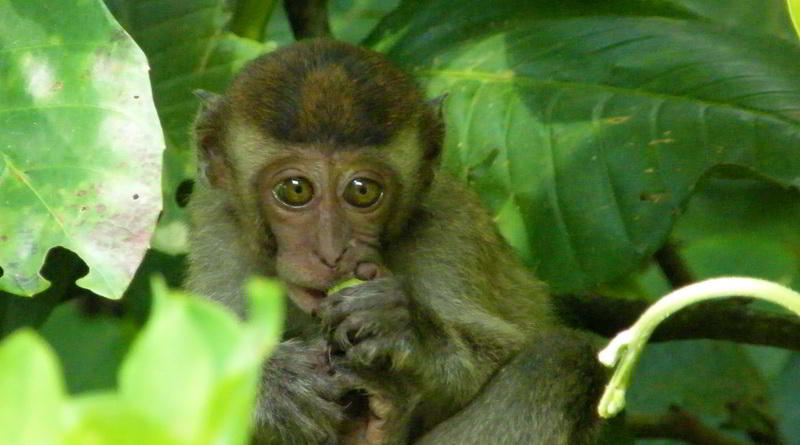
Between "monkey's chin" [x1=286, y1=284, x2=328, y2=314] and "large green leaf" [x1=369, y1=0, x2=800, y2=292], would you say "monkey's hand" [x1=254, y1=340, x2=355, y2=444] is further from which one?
"large green leaf" [x1=369, y1=0, x2=800, y2=292]

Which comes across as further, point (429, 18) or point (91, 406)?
point (429, 18)

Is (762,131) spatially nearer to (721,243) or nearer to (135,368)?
(721,243)

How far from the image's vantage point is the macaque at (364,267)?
12.9 ft

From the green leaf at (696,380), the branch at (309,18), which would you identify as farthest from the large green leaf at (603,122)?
the green leaf at (696,380)

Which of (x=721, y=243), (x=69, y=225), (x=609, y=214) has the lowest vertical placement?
(x=721, y=243)

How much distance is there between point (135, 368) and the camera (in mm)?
992

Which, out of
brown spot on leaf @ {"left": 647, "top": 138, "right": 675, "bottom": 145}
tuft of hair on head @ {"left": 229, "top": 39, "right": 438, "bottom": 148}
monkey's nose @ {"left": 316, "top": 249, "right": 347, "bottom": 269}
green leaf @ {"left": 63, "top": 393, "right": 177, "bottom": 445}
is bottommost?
brown spot on leaf @ {"left": 647, "top": 138, "right": 675, "bottom": 145}

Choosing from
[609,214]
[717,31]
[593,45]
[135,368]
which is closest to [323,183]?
[609,214]

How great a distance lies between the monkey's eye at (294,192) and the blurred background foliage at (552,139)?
731 millimetres

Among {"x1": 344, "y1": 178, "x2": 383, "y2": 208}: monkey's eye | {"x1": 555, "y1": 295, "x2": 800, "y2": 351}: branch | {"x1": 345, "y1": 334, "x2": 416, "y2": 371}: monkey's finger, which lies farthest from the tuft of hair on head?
{"x1": 555, "y1": 295, "x2": 800, "y2": 351}: branch

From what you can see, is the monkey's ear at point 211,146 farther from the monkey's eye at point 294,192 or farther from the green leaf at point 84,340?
the green leaf at point 84,340

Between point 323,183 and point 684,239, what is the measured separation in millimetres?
2142

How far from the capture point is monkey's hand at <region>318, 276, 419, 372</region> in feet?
12.6

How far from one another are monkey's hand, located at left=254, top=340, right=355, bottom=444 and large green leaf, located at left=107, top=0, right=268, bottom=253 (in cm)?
148
